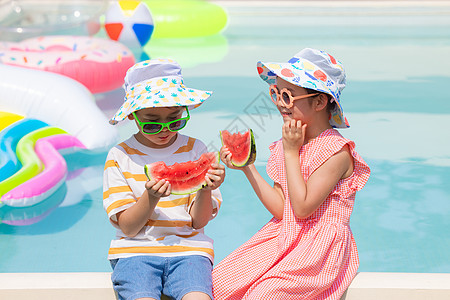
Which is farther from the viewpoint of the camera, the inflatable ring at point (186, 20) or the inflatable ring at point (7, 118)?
the inflatable ring at point (186, 20)

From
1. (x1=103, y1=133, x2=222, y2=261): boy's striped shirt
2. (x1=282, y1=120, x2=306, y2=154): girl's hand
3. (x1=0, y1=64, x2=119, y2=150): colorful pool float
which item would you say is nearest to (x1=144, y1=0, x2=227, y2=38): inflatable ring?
(x1=0, y1=64, x2=119, y2=150): colorful pool float

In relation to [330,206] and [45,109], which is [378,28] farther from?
[330,206]

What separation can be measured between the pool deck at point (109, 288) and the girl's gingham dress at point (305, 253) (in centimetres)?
10

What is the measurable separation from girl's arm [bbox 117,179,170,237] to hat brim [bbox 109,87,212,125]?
40cm

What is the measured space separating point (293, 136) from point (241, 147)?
0.25 metres

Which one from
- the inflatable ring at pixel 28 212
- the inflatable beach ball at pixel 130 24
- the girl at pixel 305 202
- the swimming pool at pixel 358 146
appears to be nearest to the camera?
the girl at pixel 305 202

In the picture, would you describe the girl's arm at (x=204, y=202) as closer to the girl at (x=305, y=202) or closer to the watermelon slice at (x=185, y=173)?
the watermelon slice at (x=185, y=173)

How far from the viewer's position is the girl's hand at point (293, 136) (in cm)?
274

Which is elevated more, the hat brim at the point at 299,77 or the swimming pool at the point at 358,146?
the hat brim at the point at 299,77

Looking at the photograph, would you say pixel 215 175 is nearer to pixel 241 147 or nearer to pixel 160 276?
pixel 241 147

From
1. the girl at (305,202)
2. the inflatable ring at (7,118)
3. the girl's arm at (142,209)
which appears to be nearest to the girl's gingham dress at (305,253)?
the girl at (305,202)

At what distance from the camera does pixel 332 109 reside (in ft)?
9.61

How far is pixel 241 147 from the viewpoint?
2.78m

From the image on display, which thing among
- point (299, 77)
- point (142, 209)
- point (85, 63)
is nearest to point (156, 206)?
point (142, 209)
